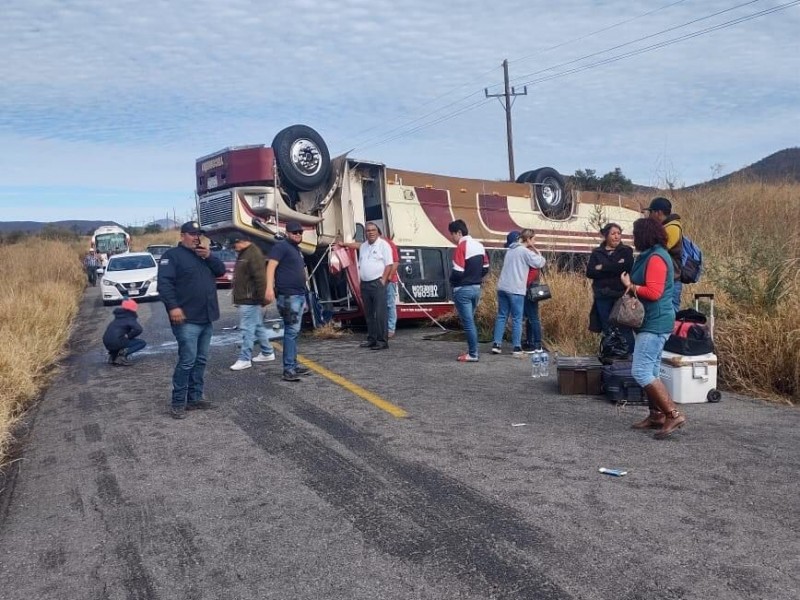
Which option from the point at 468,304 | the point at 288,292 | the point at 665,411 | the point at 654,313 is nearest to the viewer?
the point at 665,411

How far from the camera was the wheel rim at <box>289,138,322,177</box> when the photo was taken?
39.0 feet

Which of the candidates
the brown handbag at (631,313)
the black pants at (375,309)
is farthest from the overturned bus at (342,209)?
the brown handbag at (631,313)

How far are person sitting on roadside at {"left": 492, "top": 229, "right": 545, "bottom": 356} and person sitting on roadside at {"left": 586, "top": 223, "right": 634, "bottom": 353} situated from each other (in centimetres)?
141

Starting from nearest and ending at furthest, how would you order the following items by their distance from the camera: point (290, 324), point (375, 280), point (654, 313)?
1. point (654, 313)
2. point (290, 324)
3. point (375, 280)

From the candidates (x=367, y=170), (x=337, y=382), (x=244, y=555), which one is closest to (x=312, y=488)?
(x=244, y=555)

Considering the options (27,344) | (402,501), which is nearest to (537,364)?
(402,501)

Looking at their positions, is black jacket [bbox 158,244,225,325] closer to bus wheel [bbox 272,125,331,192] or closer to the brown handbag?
the brown handbag

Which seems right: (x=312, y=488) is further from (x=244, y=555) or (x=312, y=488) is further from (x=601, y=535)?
(x=601, y=535)

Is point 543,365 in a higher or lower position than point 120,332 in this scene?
lower

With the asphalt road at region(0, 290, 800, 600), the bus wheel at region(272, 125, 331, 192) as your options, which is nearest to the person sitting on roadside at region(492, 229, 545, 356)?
the asphalt road at region(0, 290, 800, 600)

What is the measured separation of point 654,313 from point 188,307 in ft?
14.4

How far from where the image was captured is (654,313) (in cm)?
603

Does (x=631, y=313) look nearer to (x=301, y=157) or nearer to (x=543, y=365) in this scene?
(x=543, y=365)

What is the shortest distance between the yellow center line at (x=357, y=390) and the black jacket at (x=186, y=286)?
1.74m
